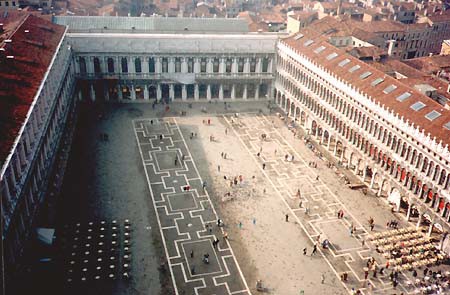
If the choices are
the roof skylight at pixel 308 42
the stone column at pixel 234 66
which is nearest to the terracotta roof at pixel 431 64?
the roof skylight at pixel 308 42

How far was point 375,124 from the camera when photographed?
6825cm

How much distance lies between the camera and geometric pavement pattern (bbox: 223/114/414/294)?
176 ft

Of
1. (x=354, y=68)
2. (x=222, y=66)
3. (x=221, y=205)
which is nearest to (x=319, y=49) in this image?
(x=354, y=68)

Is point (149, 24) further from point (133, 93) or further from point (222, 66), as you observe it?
point (222, 66)

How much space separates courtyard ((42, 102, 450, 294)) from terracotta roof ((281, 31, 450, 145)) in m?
12.3

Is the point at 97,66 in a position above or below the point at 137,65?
below

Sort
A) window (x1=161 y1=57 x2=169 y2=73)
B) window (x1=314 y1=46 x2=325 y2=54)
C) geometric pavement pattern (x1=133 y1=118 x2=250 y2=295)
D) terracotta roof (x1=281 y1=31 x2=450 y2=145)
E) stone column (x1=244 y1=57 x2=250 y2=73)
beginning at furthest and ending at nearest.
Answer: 1. stone column (x1=244 y1=57 x2=250 y2=73)
2. window (x1=161 y1=57 x2=169 y2=73)
3. window (x1=314 y1=46 x2=325 y2=54)
4. terracotta roof (x1=281 y1=31 x2=450 y2=145)
5. geometric pavement pattern (x1=133 y1=118 x2=250 y2=295)

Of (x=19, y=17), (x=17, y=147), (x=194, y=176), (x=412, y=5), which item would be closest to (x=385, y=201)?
(x=194, y=176)

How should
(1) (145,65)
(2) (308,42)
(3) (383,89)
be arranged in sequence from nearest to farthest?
1. (3) (383,89)
2. (2) (308,42)
3. (1) (145,65)

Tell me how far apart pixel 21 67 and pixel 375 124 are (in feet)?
153

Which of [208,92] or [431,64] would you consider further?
[208,92]

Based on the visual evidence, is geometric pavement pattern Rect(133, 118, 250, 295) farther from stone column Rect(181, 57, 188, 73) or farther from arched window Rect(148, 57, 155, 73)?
stone column Rect(181, 57, 188, 73)

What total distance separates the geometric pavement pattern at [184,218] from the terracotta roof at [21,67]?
19901mm

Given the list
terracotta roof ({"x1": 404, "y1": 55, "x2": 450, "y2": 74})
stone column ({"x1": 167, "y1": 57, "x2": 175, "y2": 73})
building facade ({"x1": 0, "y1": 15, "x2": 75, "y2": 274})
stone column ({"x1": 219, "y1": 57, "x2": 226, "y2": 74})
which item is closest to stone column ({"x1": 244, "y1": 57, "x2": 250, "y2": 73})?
stone column ({"x1": 219, "y1": 57, "x2": 226, "y2": 74})
